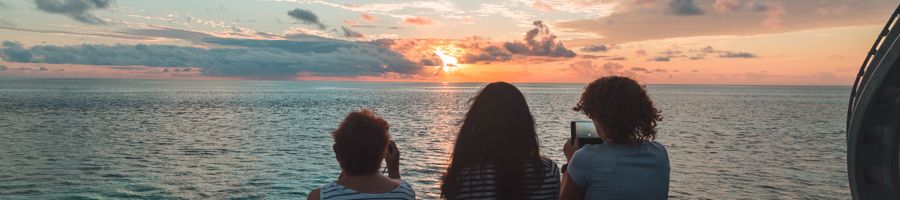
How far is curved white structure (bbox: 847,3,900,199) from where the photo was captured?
31.6 ft

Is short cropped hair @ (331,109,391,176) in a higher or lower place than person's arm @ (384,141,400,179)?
higher

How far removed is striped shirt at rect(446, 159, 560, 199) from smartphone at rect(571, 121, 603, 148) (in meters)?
0.28

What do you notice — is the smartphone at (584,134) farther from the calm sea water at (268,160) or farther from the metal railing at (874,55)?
the calm sea water at (268,160)

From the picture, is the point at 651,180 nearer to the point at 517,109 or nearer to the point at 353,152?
the point at 517,109

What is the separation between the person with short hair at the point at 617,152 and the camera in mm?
3668

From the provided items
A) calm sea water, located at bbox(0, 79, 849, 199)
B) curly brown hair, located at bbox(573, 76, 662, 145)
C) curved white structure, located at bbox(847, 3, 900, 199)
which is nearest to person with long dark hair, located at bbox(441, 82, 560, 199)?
curly brown hair, located at bbox(573, 76, 662, 145)

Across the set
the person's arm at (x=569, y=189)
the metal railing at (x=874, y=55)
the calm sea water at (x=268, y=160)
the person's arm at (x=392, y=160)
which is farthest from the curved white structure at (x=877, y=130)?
the calm sea water at (x=268, y=160)

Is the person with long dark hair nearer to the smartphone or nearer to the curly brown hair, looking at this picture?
the smartphone

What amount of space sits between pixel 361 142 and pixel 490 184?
0.83m

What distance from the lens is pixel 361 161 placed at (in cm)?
363

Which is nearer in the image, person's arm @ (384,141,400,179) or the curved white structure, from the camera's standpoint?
person's arm @ (384,141,400,179)

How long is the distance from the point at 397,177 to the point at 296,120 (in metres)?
61.9

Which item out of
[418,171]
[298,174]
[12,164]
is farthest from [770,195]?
[12,164]

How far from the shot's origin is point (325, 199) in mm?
3582
